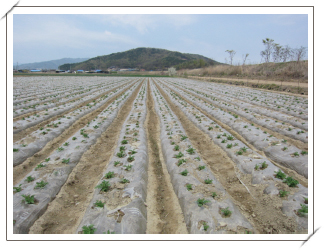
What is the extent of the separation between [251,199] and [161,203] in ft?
8.01

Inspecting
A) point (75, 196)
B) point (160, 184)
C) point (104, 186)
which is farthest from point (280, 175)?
point (75, 196)

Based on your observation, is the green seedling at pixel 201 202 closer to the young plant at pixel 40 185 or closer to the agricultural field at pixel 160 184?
the agricultural field at pixel 160 184

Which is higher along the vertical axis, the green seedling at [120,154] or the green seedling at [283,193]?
the green seedling at [120,154]

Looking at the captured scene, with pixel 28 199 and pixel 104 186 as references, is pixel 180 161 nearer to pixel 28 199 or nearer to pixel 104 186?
pixel 104 186

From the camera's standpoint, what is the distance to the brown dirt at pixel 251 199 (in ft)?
13.3

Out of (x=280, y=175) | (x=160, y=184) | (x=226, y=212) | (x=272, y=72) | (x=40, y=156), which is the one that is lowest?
(x=160, y=184)

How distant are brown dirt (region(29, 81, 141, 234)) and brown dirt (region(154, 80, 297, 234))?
13.2 ft

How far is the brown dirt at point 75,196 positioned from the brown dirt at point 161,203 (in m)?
1.68

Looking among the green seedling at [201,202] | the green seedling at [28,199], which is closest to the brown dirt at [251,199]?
the green seedling at [201,202]

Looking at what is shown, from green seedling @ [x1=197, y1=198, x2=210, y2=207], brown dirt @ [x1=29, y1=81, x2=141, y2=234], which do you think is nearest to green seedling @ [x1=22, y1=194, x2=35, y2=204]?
brown dirt @ [x1=29, y1=81, x2=141, y2=234]

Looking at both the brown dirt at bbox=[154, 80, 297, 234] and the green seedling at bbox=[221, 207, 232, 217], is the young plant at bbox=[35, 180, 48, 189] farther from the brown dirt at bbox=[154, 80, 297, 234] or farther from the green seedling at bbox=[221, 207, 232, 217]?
the brown dirt at bbox=[154, 80, 297, 234]

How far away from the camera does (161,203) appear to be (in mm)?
4922
